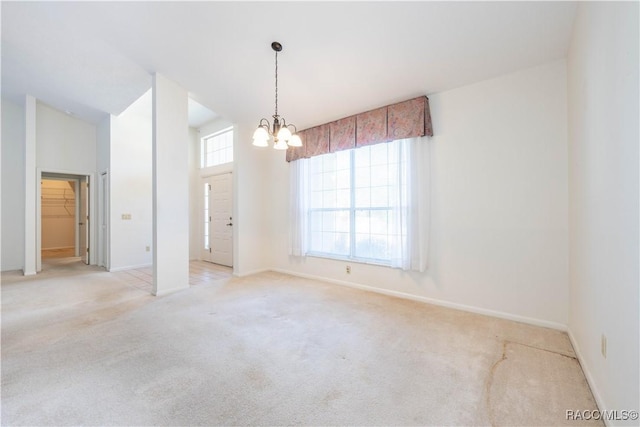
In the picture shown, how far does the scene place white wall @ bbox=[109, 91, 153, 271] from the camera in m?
5.47

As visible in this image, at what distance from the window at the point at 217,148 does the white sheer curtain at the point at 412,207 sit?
12.9 ft

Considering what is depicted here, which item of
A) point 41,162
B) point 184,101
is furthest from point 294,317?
point 41,162

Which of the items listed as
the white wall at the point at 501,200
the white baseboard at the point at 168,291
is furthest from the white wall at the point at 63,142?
the white wall at the point at 501,200

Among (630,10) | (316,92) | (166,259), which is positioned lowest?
(166,259)

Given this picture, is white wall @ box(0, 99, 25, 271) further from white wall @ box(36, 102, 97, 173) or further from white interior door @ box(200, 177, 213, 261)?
white interior door @ box(200, 177, 213, 261)

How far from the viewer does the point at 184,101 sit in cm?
405

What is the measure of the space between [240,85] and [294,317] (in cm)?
314

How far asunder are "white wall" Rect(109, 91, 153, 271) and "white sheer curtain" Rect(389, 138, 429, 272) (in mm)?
4968

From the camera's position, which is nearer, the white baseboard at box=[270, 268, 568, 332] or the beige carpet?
the beige carpet

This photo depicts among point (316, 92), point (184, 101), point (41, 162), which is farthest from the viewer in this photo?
point (41, 162)

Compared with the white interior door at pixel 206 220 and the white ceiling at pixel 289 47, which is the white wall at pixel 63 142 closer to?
the white ceiling at pixel 289 47

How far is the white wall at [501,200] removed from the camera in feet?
8.60

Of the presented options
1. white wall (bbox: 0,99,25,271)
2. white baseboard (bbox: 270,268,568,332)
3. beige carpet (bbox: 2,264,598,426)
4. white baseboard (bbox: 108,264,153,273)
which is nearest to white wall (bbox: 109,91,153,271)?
white baseboard (bbox: 108,264,153,273)

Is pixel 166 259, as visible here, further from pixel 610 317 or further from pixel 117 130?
pixel 610 317
